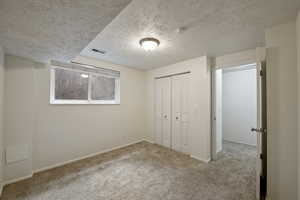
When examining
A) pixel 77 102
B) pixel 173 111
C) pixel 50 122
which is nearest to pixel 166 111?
pixel 173 111

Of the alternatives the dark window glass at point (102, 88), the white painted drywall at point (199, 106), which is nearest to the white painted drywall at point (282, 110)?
the white painted drywall at point (199, 106)

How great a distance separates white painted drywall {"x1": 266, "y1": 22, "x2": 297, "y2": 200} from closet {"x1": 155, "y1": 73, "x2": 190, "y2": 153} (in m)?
1.69

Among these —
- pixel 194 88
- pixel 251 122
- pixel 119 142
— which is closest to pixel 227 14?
pixel 194 88

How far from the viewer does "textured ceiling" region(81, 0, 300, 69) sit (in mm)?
1321

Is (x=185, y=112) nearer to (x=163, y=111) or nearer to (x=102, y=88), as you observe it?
(x=163, y=111)

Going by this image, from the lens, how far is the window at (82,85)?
263cm

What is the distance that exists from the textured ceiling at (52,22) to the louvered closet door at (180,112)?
8.03ft

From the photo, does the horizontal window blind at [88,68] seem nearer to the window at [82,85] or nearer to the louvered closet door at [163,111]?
the window at [82,85]

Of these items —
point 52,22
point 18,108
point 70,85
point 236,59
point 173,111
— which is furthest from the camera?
point 173,111

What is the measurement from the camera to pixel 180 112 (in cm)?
340

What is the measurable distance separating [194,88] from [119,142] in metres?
2.47

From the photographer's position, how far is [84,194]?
1758 millimetres

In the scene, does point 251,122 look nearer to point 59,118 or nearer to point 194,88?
point 194,88

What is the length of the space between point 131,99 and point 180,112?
151cm
